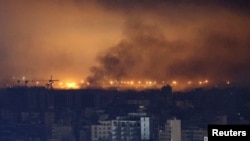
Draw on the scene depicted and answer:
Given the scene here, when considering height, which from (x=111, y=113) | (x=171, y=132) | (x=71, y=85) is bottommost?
(x=171, y=132)

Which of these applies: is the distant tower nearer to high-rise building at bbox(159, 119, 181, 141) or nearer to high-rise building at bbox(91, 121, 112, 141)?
high-rise building at bbox(159, 119, 181, 141)

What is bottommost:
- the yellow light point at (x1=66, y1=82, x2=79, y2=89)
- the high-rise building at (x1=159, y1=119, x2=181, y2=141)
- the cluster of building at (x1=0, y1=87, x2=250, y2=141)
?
the high-rise building at (x1=159, y1=119, x2=181, y2=141)

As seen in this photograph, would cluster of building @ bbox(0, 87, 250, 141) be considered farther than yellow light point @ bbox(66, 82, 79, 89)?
No

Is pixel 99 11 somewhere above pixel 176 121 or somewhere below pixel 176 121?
above

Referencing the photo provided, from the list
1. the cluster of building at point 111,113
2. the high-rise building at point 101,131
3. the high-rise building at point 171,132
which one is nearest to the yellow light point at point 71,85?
the cluster of building at point 111,113

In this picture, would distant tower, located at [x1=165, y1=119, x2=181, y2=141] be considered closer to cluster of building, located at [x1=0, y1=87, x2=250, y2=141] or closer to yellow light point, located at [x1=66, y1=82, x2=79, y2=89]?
cluster of building, located at [x1=0, y1=87, x2=250, y2=141]

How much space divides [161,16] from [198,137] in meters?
1.19

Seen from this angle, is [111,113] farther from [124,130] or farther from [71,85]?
[71,85]

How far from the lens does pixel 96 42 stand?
5.34 m

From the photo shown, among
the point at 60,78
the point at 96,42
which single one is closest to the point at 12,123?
the point at 60,78

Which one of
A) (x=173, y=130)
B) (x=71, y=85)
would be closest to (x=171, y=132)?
(x=173, y=130)

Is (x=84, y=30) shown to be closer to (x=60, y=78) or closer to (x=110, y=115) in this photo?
(x=60, y=78)

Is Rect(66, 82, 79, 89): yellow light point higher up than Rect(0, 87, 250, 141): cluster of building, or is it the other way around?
Rect(66, 82, 79, 89): yellow light point

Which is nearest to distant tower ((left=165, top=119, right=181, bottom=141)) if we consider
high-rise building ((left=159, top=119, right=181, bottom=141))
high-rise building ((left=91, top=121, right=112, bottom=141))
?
high-rise building ((left=159, top=119, right=181, bottom=141))
